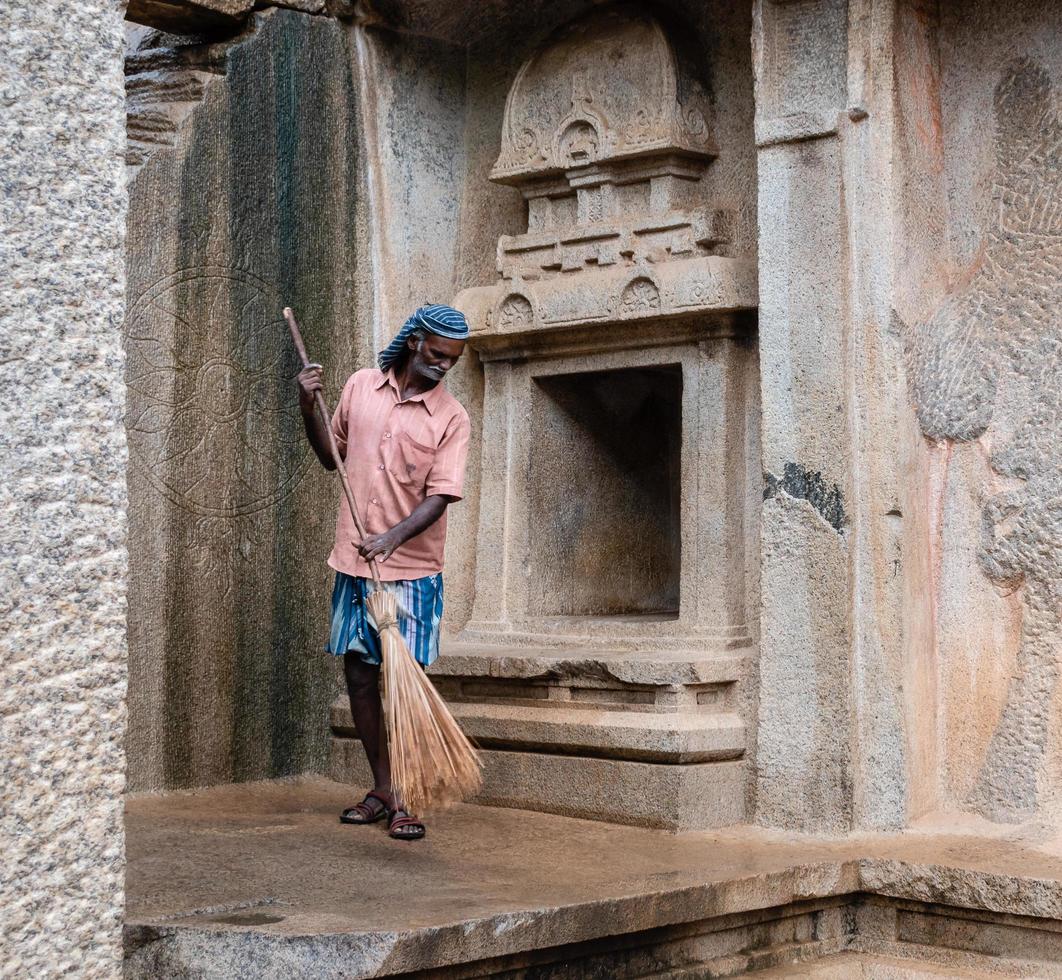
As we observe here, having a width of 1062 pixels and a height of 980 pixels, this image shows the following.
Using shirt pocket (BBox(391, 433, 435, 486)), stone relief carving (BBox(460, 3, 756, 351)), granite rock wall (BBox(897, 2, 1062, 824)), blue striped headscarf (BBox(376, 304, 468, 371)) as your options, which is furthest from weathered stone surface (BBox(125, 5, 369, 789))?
granite rock wall (BBox(897, 2, 1062, 824))

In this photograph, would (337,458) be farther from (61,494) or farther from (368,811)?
(61,494)

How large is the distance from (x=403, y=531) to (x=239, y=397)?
145 centimetres

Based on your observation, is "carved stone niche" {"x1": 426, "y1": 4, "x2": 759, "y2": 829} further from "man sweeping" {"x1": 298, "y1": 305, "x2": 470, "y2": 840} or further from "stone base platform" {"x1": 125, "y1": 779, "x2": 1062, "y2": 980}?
"man sweeping" {"x1": 298, "y1": 305, "x2": 470, "y2": 840}

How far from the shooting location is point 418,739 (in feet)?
15.0

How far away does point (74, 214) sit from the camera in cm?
259

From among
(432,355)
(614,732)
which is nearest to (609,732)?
(614,732)

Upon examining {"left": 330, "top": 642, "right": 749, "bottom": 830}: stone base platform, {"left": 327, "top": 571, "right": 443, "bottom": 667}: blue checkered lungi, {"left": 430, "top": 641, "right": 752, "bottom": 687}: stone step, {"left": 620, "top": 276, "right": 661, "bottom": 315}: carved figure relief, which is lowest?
{"left": 330, "top": 642, "right": 749, "bottom": 830}: stone base platform

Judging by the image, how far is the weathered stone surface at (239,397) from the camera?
565 centimetres

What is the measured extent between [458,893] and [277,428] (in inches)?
96.4

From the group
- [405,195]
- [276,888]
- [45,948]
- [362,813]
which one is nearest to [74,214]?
[45,948]

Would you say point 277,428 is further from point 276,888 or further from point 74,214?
point 74,214

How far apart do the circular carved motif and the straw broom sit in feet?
4.03

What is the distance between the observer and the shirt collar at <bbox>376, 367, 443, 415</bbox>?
4.98m

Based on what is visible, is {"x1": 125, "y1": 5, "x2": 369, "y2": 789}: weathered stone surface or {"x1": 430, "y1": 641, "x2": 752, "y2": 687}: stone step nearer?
{"x1": 430, "y1": 641, "x2": 752, "y2": 687}: stone step
